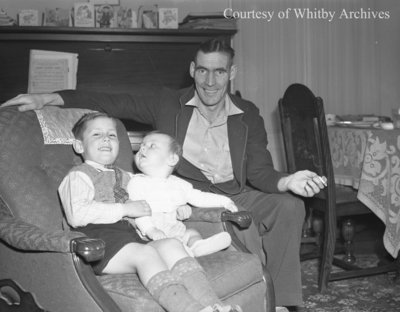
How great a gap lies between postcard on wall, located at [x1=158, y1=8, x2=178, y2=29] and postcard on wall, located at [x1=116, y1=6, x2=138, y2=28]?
17cm

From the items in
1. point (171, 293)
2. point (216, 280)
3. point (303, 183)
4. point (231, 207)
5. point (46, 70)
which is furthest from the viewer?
point (46, 70)

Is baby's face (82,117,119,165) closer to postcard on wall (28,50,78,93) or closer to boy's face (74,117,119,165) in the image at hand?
boy's face (74,117,119,165)

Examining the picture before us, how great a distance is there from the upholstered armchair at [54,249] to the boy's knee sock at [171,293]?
4 cm

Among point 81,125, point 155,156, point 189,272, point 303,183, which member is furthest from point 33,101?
point 303,183

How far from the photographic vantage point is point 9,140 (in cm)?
217

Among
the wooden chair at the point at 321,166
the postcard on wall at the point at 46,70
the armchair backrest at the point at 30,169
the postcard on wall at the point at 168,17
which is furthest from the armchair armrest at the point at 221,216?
Answer: the postcard on wall at the point at 168,17

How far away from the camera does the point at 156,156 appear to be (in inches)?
85.4

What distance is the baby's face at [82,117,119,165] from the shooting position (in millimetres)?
2113

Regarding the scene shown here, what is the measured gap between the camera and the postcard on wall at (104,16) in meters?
3.67

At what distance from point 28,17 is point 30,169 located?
1817 mm

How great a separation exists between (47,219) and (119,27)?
185 centimetres

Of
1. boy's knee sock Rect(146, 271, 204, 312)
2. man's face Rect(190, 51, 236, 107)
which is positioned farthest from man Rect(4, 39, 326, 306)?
boy's knee sock Rect(146, 271, 204, 312)

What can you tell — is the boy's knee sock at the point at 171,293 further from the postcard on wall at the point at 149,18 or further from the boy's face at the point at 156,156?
the postcard on wall at the point at 149,18

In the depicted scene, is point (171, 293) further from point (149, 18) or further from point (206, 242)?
point (149, 18)
